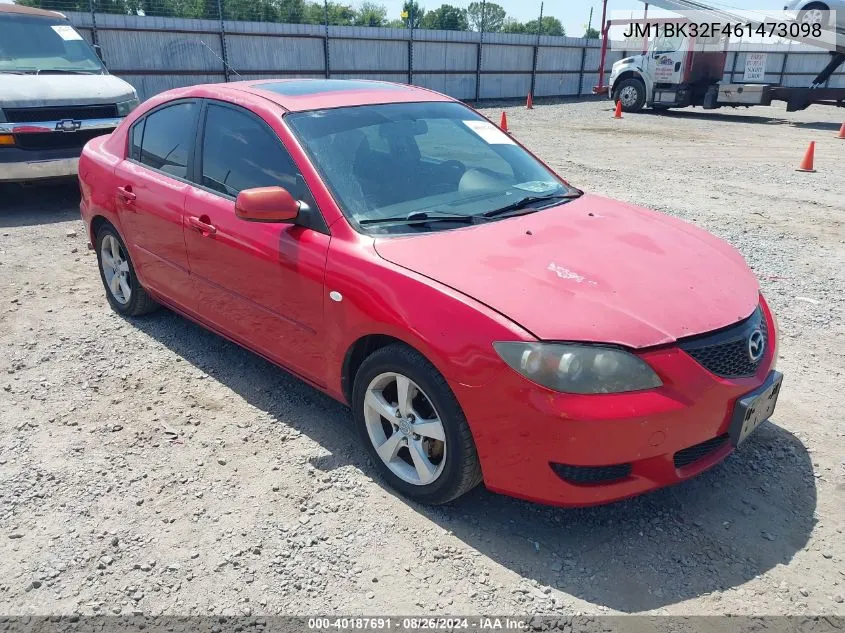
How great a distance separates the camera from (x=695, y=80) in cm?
2052

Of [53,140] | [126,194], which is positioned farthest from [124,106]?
[126,194]

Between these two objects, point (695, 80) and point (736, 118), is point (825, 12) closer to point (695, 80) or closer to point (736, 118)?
point (695, 80)

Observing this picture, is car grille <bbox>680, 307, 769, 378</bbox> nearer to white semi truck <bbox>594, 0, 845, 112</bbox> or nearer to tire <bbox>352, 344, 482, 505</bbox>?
tire <bbox>352, 344, 482, 505</bbox>

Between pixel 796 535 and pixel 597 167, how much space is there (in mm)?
9446

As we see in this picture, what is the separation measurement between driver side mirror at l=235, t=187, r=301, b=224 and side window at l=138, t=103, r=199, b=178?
110 cm

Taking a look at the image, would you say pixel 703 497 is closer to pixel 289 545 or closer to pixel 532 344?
pixel 532 344

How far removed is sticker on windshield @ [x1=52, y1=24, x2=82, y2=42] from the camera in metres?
8.78

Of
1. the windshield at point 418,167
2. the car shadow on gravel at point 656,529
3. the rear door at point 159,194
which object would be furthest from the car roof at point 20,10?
the car shadow on gravel at point 656,529

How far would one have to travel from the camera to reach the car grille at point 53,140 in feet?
24.5

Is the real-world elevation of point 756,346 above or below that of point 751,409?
above

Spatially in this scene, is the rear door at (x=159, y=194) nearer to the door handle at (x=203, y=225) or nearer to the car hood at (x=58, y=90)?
the door handle at (x=203, y=225)

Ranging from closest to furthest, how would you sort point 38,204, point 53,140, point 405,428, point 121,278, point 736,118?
point 405,428
point 121,278
point 53,140
point 38,204
point 736,118

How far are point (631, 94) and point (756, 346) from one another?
20922mm

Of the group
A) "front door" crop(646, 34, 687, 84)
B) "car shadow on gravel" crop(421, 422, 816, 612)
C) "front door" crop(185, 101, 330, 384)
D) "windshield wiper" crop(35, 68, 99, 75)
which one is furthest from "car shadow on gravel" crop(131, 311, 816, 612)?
"front door" crop(646, 34, 687, 84)
